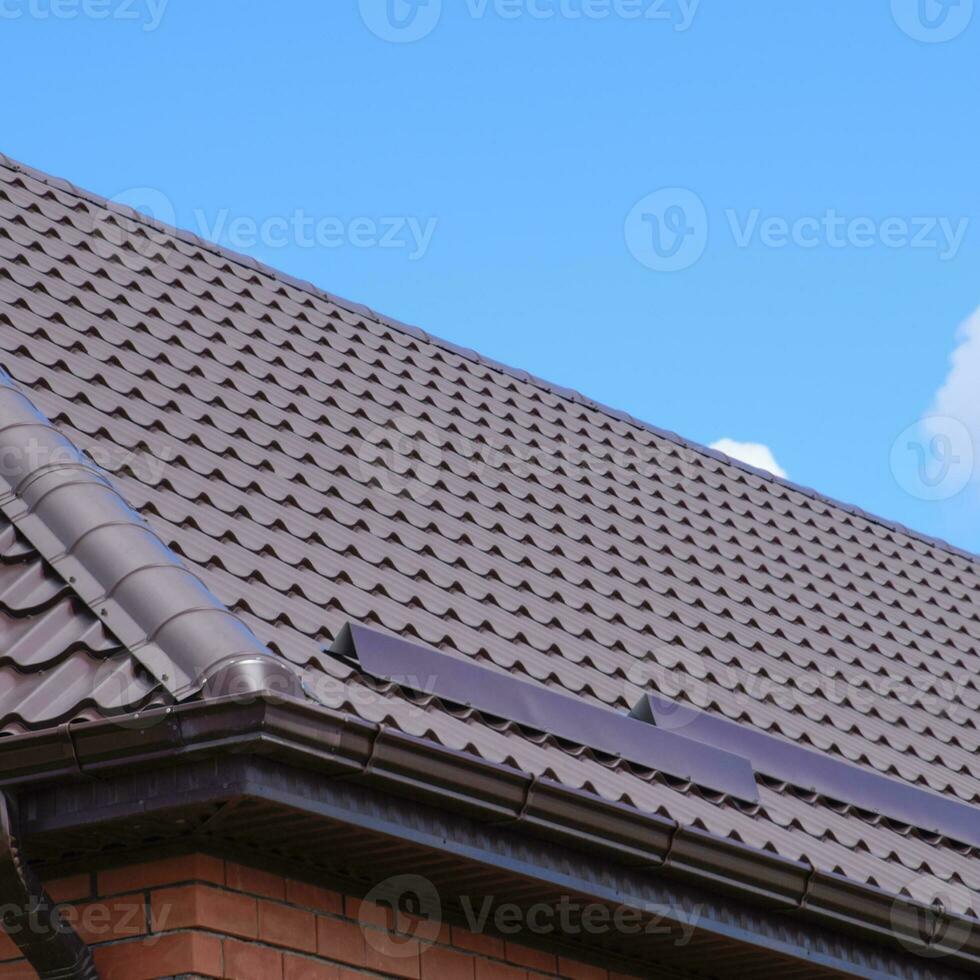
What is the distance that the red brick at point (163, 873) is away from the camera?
4.27 m

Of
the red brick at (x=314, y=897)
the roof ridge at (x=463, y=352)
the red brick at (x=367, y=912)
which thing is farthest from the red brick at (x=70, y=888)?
the roof ridge at (x=463, y=352)

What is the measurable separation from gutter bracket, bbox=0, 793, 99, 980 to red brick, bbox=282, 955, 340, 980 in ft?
1.70

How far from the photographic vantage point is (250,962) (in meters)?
4.30

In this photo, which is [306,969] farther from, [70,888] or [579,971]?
[579,971]

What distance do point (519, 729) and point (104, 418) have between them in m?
1.92

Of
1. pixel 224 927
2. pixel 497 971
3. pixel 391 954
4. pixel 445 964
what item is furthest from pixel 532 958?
pixel 224 927

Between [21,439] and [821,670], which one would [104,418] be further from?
[821,670]

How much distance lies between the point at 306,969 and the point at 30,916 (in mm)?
745

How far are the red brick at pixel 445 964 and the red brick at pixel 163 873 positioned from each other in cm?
78

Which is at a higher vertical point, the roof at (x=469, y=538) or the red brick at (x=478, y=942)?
the roof at (x=469, y=538)

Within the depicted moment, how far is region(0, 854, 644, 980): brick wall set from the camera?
420cm

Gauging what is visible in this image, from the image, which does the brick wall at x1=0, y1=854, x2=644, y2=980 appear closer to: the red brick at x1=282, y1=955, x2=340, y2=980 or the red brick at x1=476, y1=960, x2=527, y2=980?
the red brick at x1=282, y1=955, x2=340, y2=980

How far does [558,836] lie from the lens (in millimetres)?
4777

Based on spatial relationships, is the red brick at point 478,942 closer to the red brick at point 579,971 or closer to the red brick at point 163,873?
the red brick at point 579,971
